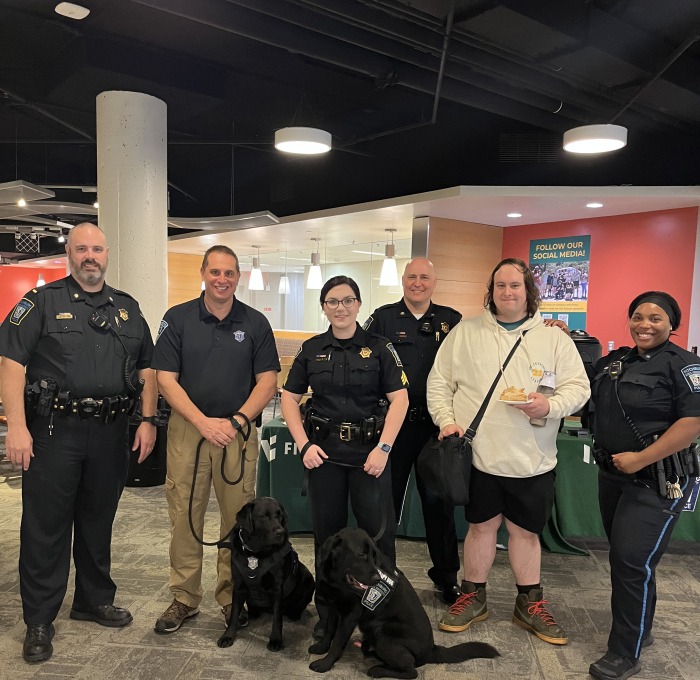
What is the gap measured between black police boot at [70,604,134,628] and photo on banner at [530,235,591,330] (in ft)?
19.6

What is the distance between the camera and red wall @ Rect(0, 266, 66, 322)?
20547mm

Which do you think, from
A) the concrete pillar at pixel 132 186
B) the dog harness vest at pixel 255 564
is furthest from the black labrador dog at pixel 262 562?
the concrete pillar at pixel 132 186

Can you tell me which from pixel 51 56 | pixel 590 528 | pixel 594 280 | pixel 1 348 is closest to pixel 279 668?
pixel 1 348

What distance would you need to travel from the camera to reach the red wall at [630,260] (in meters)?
6.31

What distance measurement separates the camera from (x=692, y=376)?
2178 millimetres

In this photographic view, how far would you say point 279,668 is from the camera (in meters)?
2.33

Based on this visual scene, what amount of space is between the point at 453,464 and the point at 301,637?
1030 mm

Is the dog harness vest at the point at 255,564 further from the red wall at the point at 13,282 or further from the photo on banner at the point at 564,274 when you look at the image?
the red wall at the point at 13,282

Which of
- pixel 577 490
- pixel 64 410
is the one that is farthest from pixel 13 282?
pixel 577 490

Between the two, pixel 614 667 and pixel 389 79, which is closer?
pixel 614 667

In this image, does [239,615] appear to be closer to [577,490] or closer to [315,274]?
[577,490]

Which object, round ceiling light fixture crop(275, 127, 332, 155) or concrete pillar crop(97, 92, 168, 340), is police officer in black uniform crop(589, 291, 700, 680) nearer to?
round ceiling light fixture crop(275, 127, 332, 155)

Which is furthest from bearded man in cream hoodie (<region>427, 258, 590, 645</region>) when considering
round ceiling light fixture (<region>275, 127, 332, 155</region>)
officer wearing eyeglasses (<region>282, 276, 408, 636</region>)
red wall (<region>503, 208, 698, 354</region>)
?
red wall (<region>503, 208, 698, 354</region>)

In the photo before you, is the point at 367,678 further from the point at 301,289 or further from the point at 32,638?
the point at 301,289
